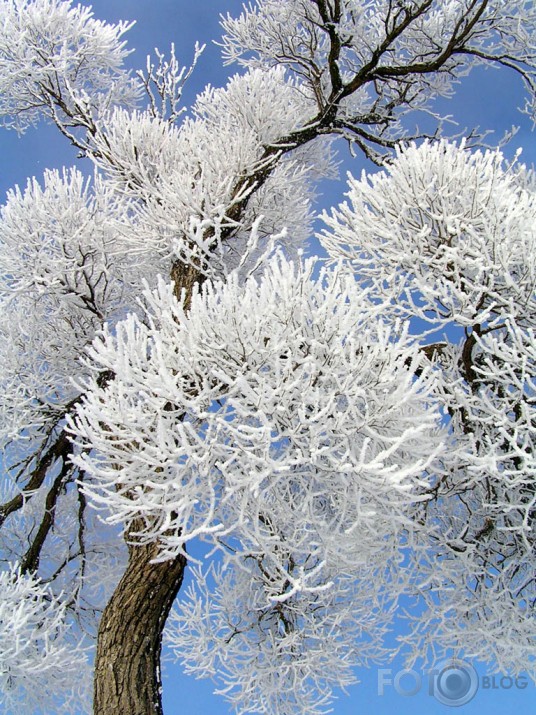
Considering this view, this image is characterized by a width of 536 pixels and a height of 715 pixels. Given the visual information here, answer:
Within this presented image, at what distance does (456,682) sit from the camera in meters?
4.62

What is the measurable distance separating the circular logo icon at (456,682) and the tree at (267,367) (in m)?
0.19

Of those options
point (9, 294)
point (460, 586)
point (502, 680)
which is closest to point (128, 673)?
point (460, 586)

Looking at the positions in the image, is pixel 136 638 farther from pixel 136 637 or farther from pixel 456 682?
pixel 456 682

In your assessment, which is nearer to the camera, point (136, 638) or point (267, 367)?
point (267, 367)

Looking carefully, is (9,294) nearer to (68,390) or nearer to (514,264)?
(68,390)

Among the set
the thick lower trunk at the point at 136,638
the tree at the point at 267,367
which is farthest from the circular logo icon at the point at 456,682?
the thick lower trunk at the point at 136,638

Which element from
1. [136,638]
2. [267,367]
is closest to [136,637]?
[136,638]

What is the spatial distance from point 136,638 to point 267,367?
6.45 ft

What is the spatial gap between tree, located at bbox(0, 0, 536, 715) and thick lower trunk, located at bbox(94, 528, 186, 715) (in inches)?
0.6

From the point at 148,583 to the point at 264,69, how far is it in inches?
201

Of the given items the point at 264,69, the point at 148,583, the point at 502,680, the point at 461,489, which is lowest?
the point at 148,583

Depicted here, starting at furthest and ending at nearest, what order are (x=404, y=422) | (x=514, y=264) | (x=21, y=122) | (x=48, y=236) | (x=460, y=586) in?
(x=21, y=122)
(x=48, y=236)
(x=460, y=586)
(x=514, y=264)
(x=404, y=422)

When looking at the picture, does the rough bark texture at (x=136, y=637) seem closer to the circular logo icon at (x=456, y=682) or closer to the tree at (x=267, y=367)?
the tree at (x=267, y=367)

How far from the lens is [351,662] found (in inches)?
204
